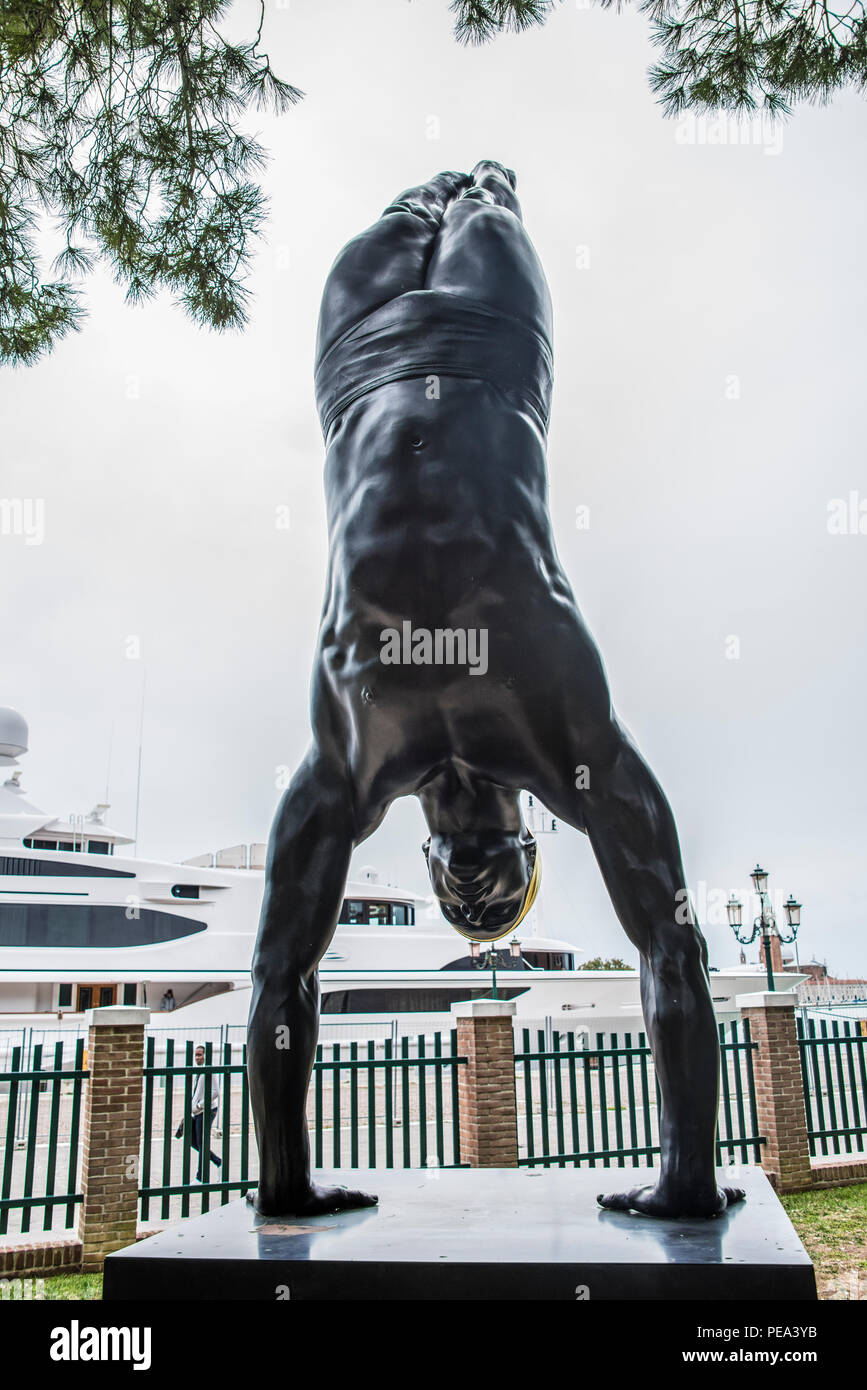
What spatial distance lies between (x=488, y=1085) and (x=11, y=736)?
24946 mm

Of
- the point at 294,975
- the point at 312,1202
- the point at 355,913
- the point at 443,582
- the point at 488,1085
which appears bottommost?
the point at 488,1085

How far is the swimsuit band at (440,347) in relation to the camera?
2689 millimetres

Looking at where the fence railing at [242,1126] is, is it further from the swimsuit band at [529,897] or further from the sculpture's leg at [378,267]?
the sculpture's leg at [378,267]

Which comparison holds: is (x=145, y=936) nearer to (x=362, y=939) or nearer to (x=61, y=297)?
(x=362, y=939)

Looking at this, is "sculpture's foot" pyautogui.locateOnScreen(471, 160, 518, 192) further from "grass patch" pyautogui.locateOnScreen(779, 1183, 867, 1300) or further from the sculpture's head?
"grass patch" pyautogui.locateOnScreen(779, 1183, 867, 1300)

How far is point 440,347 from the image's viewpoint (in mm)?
2688

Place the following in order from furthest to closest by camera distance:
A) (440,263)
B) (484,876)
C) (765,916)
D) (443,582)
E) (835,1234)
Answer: (765,916), (835,1234), (484,876), (440,263), (443,582)

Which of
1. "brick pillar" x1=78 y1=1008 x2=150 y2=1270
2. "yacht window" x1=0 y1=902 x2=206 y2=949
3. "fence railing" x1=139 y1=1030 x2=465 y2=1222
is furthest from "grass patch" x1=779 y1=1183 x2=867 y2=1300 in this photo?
"yacht window" x1=0 y1=902 x2=206 y2=949

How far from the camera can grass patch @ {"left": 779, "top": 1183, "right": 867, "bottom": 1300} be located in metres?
7.55

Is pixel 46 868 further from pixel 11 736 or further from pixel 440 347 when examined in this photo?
pixel 440 347

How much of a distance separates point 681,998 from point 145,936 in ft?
98.5

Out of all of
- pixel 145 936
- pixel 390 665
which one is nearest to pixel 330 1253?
pixel 390 665

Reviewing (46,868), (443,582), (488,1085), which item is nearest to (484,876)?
(443,582)

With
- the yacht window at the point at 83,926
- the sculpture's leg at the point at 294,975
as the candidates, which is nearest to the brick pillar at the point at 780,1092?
the sculpture's leg at the point at 294,975
